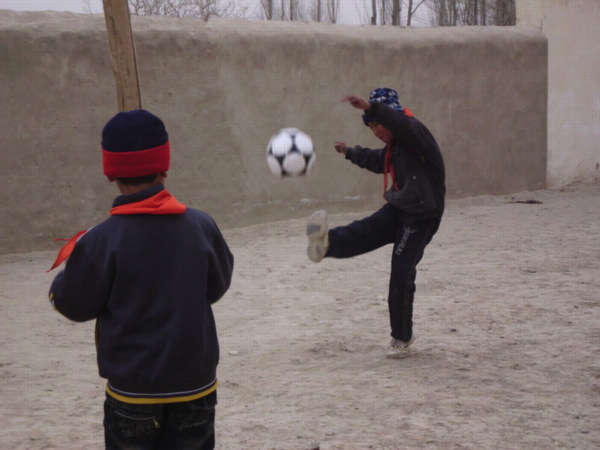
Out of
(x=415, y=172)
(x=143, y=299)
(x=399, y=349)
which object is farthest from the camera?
(x=399, y=349)

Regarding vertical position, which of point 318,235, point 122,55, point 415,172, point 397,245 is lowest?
point 397,245

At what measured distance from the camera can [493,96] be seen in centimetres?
1024

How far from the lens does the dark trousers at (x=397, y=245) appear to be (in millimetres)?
4016

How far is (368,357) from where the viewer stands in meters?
4.21

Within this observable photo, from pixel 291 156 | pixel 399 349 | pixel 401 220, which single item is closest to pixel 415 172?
pixel 401 220

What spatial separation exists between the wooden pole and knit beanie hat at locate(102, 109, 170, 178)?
344 cm

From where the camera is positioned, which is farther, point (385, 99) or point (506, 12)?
point (506, 12)

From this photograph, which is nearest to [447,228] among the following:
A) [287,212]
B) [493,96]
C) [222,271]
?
[287,212]

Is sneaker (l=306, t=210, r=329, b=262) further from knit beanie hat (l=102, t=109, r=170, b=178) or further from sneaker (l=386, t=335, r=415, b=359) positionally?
knit beanie hat (l=102, t=109, r=170, b=178)

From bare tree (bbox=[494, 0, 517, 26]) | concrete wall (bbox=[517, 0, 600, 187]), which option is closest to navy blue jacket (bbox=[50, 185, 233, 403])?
concrete wall (bbox=[517, 0, 600, 187])

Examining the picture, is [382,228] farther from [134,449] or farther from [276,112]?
[276,112]

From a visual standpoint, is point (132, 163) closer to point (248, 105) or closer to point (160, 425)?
point (160, 425)

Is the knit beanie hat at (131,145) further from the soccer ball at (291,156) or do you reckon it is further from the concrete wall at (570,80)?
the concrete wall at (570,80)

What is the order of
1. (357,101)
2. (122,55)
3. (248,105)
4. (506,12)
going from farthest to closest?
(506,12) → (248,105) → (122,55) → (357,101)
